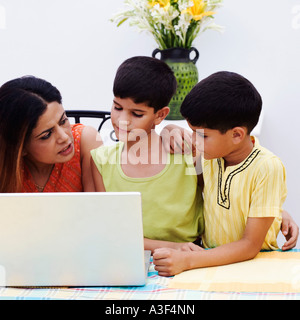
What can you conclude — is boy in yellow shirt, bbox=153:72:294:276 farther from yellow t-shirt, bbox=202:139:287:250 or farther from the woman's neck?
the woman's neck

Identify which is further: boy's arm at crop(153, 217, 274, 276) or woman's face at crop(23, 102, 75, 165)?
woman's face at crop(23, 102, 75, 165)

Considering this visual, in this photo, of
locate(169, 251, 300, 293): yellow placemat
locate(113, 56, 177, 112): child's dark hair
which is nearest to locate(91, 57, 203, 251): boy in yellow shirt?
locate(113, 56, 177, 112): child's dark hair

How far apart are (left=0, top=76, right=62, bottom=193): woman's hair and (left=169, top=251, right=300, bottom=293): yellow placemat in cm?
51

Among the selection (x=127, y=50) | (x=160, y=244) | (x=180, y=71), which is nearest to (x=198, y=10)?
(x=180, y=71)

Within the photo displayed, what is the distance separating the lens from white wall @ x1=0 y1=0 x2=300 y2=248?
2340 mm

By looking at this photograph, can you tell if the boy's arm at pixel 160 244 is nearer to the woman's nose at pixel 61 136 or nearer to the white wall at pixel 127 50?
the woman's nose at pixel 61 136

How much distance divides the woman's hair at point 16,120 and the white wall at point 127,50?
4.32 feet

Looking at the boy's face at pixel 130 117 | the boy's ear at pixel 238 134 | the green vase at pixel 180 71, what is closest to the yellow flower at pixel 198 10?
the green vase at pixel 180 71

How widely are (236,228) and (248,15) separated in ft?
4.92

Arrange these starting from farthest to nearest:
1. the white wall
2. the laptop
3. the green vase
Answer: the white wall → the green vase → the laptop

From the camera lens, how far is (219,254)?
1029mm

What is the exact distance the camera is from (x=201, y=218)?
4.13ft

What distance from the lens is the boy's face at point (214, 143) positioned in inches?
43.8

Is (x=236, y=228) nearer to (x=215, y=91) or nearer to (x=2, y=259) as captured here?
(x=215, y=91)
